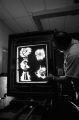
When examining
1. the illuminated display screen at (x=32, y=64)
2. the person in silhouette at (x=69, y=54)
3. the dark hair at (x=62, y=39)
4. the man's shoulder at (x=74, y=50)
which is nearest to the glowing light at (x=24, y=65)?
the illuminated display screen at (x=32, y=64)

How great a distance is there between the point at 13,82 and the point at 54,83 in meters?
0.55

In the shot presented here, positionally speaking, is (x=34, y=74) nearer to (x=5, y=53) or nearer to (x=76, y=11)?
(x=76, y=11)

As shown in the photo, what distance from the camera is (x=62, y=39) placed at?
1.43 meters

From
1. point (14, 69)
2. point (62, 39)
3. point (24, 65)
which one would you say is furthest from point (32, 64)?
point (62, 39)

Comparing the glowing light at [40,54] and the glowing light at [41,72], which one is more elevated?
the glowing light at [40,54]

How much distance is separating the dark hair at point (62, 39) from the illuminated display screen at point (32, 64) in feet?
0.80

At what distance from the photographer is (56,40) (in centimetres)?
145

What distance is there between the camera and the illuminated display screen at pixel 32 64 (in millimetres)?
1643

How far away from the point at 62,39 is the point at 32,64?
52cm

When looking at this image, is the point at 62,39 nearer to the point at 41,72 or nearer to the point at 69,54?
the point at 69,54

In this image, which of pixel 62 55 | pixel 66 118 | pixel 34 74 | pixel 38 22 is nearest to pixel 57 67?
pixel 62 55

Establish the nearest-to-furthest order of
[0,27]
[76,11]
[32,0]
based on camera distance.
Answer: [32,0], [76,11], [0,27]

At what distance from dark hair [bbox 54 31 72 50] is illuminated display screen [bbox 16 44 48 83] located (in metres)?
0.24

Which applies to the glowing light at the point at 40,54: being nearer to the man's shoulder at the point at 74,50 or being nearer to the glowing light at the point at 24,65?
the glowing light at the point at 24,65
